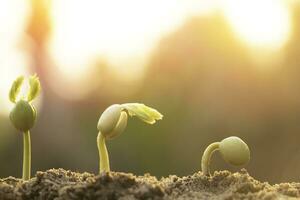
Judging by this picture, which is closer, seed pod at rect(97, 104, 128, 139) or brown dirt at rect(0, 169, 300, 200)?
brown dirt at rect(0, 169, 300, 200)

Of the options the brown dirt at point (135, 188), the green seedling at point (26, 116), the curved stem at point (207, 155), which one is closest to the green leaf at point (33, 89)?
the green seedling at point (26, 116)

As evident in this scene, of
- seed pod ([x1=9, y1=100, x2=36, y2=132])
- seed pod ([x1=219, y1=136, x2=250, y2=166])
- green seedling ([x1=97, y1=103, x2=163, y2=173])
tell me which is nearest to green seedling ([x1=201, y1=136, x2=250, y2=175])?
seed pod ([x1=219, y1=136, x2=250, y2=166])

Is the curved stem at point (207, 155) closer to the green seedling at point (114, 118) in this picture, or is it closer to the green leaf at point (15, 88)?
the green seedling at point (114, 118)

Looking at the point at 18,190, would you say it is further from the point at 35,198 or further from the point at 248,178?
the point at 248,178

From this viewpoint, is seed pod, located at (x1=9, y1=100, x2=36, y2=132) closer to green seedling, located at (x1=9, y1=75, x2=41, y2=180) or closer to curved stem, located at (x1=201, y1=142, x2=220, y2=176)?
green seedling, located at (x1=9, y1=75, x2=41, y2=180)

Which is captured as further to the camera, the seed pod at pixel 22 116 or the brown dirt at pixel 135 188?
the seed pod at pixel 22 116

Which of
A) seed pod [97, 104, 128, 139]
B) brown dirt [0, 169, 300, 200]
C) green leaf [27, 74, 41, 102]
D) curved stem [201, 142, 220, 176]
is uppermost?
green leaf [27, 74, 41, 102]

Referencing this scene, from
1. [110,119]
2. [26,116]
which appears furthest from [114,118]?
[26,116]
